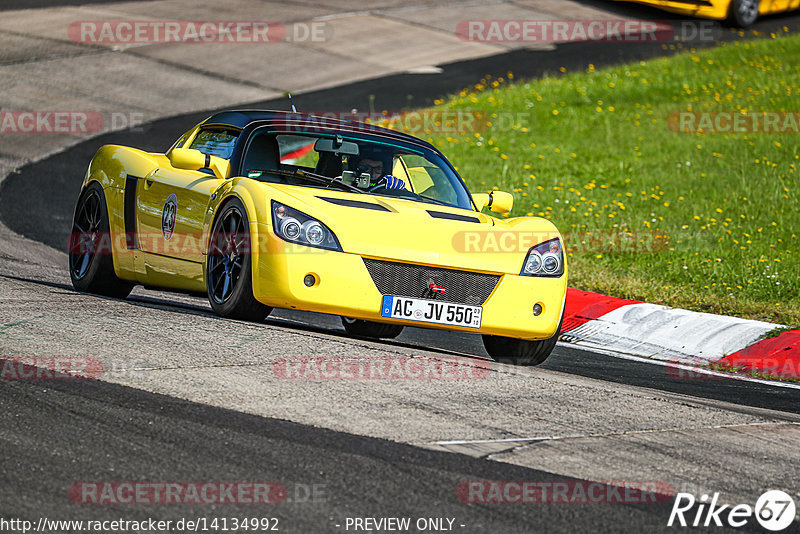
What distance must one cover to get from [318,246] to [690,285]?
5.36m

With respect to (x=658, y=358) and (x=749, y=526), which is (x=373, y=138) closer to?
(x=658, y=358)

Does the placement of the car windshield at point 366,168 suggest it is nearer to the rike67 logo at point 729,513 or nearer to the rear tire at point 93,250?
the rear tire at point 93,250

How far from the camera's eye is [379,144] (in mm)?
8359

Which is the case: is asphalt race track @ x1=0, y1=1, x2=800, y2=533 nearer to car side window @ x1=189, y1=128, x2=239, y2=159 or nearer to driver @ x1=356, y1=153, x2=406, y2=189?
car side window @ x1=189, y1=128, x2=239, y2=159

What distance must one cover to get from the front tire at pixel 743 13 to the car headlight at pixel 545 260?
20099 millimetres

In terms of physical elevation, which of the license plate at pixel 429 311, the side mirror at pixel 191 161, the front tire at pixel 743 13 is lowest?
the license plate at pixel 429 311

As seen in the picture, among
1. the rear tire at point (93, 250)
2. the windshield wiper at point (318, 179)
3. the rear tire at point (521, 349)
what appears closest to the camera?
the rear tire at point (521, 349)

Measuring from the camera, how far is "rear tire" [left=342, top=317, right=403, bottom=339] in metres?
9.01

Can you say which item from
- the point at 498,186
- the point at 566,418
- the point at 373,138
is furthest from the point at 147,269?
the point at 498,186

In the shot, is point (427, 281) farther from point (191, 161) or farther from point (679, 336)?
point (679, 336)

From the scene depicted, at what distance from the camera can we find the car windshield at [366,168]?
25.8 feet

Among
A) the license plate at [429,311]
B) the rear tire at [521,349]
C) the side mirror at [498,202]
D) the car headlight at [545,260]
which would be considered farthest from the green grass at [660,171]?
the license plate at [429,311]

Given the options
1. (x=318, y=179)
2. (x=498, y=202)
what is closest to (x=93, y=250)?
(x=318, y=179)

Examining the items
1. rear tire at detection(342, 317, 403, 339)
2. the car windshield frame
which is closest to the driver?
the car windshield frame
